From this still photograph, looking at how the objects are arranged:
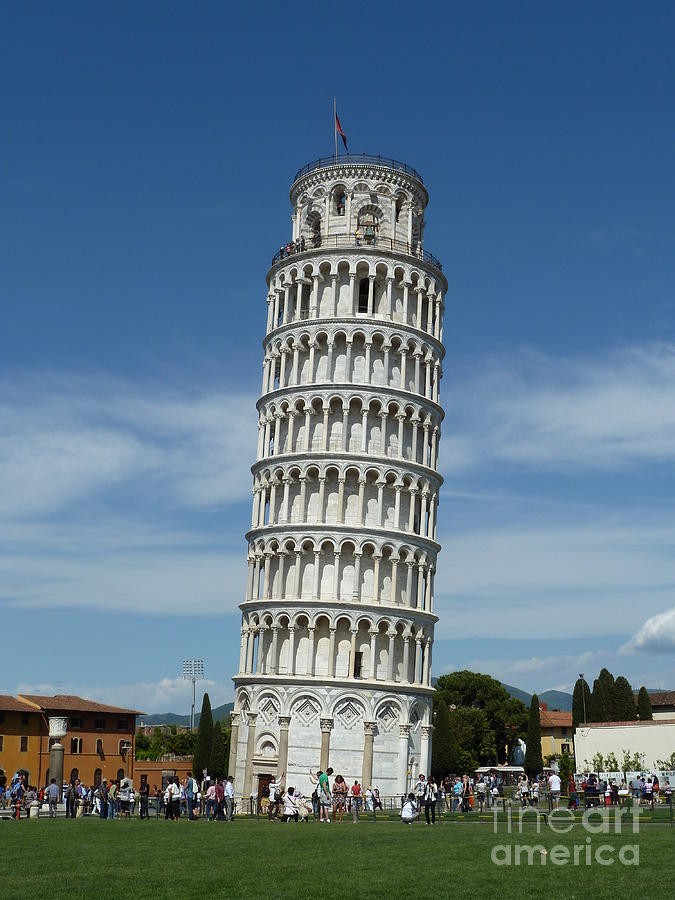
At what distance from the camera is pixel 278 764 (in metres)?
59.3

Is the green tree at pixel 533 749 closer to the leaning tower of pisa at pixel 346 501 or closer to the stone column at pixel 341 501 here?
the leaning tower of pisa at pixel 346 501

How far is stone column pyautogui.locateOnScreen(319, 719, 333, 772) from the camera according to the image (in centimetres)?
5869

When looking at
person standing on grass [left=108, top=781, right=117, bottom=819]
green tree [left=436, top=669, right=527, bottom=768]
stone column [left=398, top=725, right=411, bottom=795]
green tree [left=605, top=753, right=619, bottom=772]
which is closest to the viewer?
person standing on grass [left=108, top=781, right=117, bottom=819]

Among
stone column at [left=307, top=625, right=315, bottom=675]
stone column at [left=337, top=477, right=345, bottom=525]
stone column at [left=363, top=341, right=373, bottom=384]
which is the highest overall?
stone column at [left=363, top=341, right=373, bottom=384]

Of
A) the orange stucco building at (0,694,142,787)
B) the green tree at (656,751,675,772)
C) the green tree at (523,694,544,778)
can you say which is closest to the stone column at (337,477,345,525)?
the green tree at (656,751,675,772)

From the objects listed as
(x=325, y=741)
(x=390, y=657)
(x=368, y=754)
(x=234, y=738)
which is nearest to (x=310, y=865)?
(x=325, y=741)

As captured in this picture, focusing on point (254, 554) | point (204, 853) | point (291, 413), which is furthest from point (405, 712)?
point (204, 853)

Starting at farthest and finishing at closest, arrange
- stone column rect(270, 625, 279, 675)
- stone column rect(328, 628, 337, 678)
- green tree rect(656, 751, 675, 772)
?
green tree rect(656, 751, 675, 772) < stone column rect(270, 625, 279, 675) < stone column rect(328, 628, 337, 678)

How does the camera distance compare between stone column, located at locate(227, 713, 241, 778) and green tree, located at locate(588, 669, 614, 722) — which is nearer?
stone column, located at locate(227, 713, 241, 778)

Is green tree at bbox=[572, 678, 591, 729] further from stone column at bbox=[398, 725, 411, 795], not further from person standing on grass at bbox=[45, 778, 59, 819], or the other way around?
person standing on grass at bbox=[45, 778, 59, 819]

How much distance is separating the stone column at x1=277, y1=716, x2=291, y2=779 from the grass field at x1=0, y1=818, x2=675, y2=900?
2641 cm

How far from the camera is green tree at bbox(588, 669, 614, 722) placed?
9881 cm

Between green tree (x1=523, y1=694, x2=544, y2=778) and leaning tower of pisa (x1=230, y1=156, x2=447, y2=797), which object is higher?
leaning tower of pisa (x1=230, y1=156, x2=447, y2=797)

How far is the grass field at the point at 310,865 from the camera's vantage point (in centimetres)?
1917
